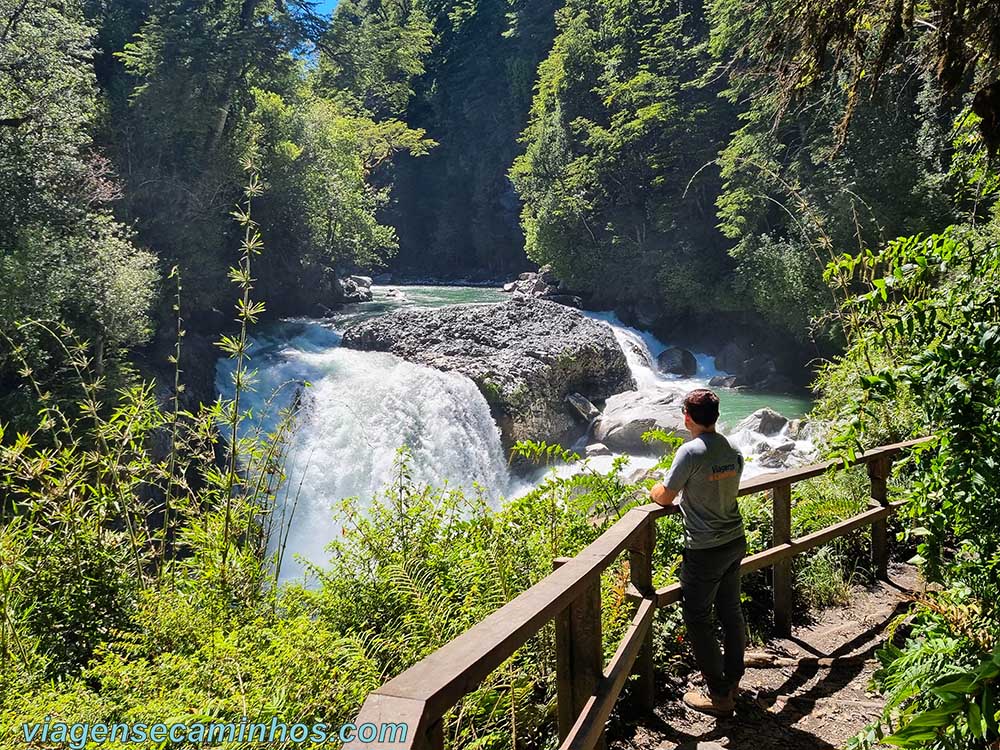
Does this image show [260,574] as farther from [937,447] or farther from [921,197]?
[921,197]

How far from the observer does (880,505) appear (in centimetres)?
480

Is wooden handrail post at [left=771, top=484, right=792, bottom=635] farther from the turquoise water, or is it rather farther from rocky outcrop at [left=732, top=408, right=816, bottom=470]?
the turquoise water

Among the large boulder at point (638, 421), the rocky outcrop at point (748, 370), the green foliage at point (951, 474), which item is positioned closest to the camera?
the green foliage at point (951, 474)

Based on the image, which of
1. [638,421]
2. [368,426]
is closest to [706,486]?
[368,426]

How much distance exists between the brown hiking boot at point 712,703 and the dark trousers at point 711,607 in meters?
0.03

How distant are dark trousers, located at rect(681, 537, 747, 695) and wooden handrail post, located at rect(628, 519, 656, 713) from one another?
24 centimetres

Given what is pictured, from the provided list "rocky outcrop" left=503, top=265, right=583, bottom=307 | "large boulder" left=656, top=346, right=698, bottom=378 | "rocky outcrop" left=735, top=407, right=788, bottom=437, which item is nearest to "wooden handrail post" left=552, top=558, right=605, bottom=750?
"rocky outcrop" left=735, top=407, right=788, bottom=437

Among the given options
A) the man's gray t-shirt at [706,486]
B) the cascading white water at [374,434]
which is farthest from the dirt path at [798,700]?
the cascading white water at [374,434]

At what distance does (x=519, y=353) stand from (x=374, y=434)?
4.58 m

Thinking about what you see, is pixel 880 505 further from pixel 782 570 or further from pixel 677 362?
pixel 677 362

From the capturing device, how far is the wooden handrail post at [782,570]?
4027 mm

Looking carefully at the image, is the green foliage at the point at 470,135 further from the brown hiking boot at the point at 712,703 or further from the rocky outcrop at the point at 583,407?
the brown hiking boot at the point at 712,703

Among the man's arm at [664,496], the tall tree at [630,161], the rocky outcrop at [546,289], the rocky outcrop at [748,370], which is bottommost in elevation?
the rocky outcrop at [748,370]

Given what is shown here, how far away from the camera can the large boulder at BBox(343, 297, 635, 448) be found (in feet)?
55.0
